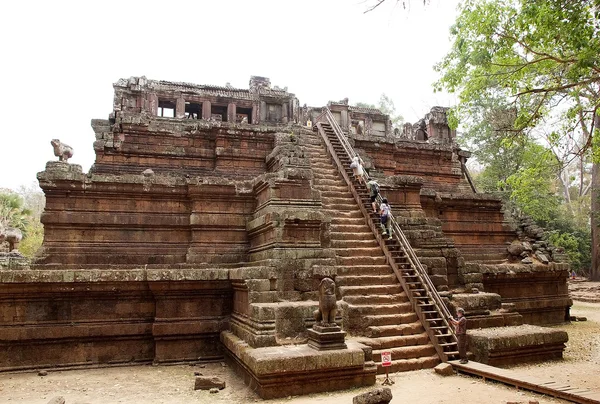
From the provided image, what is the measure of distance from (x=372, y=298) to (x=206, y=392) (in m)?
3.53

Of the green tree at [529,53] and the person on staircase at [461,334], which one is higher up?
the green tree at [529,53]

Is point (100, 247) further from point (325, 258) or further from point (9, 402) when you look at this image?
point (325, 258)

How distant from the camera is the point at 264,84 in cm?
2925

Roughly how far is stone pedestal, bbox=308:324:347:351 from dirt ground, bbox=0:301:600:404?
26.4 inches

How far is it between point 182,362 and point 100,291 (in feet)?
6.89

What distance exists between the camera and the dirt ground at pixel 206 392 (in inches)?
243

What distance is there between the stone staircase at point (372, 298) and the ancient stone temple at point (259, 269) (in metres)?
0.03

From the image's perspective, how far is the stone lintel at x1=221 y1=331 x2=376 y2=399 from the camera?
6.23 m

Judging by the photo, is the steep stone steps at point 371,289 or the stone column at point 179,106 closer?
the steep stone steps at point 371,289

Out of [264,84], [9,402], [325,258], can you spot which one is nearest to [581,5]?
[325,258]

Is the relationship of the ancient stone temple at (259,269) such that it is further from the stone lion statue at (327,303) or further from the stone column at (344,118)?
the stone column at (344,118)

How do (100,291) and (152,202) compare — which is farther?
(152,202)

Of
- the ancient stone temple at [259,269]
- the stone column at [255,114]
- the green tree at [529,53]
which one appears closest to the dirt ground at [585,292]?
the ancient stone temple at [259,269]

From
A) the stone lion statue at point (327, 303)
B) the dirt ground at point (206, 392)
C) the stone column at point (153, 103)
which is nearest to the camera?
the dirt ground at point (206, 392)
